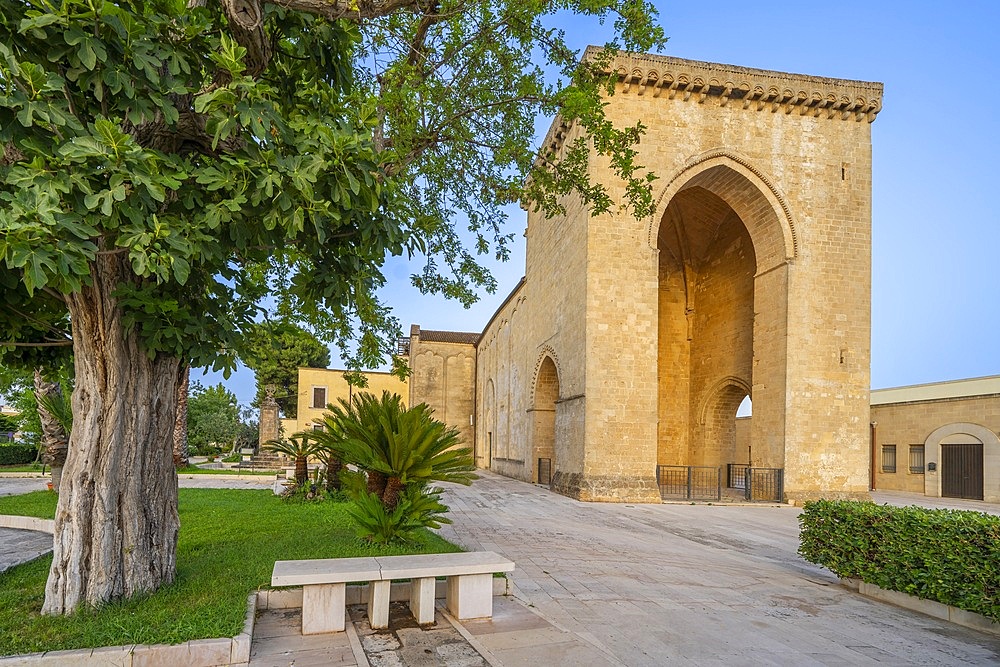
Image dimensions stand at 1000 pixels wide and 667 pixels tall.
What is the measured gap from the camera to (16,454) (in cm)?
2417

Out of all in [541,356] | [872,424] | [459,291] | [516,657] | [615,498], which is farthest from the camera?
[872,424]

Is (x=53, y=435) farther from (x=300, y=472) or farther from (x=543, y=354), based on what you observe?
(x=543, y=354)

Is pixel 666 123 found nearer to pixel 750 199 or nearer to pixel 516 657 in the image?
pixel 750 199

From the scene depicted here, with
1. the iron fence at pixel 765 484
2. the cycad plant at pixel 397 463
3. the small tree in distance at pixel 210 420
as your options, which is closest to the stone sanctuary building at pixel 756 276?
the iron fence at pixel 765 484

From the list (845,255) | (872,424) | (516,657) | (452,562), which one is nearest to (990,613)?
(516,657)

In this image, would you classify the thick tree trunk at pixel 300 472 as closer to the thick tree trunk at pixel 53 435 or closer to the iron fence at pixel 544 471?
the thick tree trunk at pixel 53 435

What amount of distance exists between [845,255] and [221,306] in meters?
17.6

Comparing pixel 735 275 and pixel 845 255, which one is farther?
pixel 735 275

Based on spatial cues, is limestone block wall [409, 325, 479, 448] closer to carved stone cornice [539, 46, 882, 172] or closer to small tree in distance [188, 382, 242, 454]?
small tree in distance [188, 382, 242, 454]

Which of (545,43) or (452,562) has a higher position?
(545,43)

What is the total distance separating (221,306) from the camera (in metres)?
4.55

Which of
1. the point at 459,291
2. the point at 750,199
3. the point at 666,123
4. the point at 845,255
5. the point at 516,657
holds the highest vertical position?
the point at 666,123

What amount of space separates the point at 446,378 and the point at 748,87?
26.3 meters

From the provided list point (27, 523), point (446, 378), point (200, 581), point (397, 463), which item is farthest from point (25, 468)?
point (200, 581)
